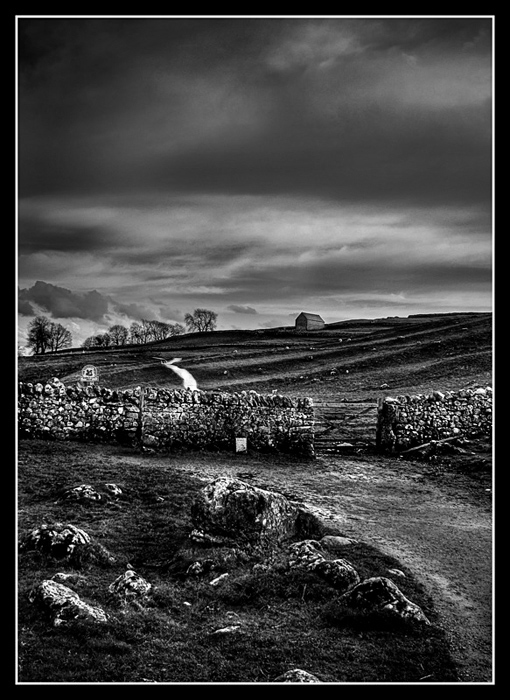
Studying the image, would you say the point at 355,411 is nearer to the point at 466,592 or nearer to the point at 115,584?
the point at 466,592

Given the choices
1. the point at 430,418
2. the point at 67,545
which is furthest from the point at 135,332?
the point at 430,418

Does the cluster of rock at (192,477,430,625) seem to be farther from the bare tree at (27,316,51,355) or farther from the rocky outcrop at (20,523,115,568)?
the bare tree at (27,316,51,355)

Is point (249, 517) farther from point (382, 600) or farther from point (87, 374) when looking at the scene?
point (87, 374)

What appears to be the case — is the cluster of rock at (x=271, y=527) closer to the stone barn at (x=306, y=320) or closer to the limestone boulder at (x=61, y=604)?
the limestone boulder at (x=61, y=604)

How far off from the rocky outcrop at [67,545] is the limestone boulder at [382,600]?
2945 millimetres

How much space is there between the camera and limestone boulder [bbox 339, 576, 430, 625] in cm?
545

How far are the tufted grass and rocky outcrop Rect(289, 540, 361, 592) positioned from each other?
0.43 feet

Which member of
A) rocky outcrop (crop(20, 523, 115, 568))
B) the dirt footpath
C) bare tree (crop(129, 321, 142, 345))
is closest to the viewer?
the dirt footpath

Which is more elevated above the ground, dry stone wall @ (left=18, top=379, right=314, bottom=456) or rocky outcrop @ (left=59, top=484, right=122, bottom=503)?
dry stone wall @ (left=18, top=379, right=314, bottom=456)

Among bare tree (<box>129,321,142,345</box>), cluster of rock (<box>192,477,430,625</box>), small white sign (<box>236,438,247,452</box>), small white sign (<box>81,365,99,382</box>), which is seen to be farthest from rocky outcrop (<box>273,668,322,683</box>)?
small white sign (<box>81,365,99,382</box>)

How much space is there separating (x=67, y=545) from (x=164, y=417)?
276 inches

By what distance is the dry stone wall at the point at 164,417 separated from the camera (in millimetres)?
12578
